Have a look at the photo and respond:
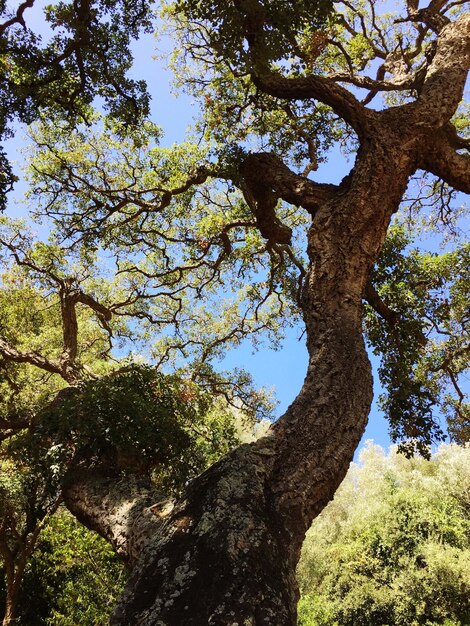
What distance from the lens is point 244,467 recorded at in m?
2.78

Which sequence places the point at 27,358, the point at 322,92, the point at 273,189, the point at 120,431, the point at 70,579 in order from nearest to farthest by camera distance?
the point at 120,431
the point at 322,92
the point at 273,189
the point at 27,358
the point at 70,579

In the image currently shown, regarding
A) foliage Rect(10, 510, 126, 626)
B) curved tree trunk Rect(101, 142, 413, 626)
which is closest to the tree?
curved tree trunk Rect(101, 142, 413, 626)

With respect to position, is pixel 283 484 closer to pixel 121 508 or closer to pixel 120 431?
pixel 121 508

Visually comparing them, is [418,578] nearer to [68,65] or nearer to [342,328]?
[342,328]

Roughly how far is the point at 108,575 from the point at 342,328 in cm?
Result: 788

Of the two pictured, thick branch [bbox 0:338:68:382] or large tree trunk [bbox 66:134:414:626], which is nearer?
large tree trunk [bbox 66:134:414:626]

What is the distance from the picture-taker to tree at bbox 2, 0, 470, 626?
229 cm

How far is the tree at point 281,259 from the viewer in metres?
2.29

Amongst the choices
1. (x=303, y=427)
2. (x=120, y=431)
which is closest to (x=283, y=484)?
(x=303, y=427)

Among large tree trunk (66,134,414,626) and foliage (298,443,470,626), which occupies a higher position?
foliage (298,443,470,626)

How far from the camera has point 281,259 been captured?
899 cm

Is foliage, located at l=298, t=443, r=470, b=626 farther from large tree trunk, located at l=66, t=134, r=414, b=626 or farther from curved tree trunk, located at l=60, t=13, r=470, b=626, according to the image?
large tree trunk, located at l=66, t=134, r=414, b=626

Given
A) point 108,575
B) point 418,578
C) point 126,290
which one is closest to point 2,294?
point 126,290

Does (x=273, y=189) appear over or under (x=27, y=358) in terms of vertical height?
over
